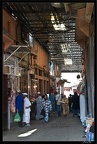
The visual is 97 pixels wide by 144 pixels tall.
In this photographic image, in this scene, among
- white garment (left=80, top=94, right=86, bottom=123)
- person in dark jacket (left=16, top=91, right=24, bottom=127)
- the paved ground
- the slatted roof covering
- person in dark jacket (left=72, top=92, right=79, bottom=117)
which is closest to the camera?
the paved ground

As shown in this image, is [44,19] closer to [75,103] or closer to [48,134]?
[75,103]

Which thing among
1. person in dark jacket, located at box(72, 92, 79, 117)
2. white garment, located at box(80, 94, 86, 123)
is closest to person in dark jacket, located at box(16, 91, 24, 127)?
white garment, located at box(80, 94, 86, 123)

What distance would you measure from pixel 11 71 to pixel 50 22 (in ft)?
A: 13.6

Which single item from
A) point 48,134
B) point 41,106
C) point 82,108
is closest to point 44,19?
point 41,106

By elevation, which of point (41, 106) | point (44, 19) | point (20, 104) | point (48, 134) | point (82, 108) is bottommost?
point (48, 134)

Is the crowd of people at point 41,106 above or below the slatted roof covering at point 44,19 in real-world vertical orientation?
below

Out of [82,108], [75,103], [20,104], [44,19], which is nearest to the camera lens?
[82,108]

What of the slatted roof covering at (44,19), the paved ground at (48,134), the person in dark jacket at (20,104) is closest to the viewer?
the paved ground at (48,134)

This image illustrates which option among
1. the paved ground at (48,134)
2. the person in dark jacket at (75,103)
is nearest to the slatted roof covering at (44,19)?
the person in dark jacket at (75,103)

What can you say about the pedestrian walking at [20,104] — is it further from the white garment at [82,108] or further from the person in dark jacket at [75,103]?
the person in dark jacket at [75,103]

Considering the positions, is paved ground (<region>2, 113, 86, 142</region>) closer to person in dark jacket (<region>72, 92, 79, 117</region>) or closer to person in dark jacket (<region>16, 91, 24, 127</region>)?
person in dark jacket (<region>16, 91, 24, 127</region>)

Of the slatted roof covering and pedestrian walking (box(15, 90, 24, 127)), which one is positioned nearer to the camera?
the slatted roof covering

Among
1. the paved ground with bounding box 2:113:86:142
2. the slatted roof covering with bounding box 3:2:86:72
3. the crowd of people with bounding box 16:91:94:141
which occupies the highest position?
the slatted roof covering with bounding box 3:2:86:72

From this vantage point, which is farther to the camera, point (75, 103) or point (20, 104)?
point (75, 103)
